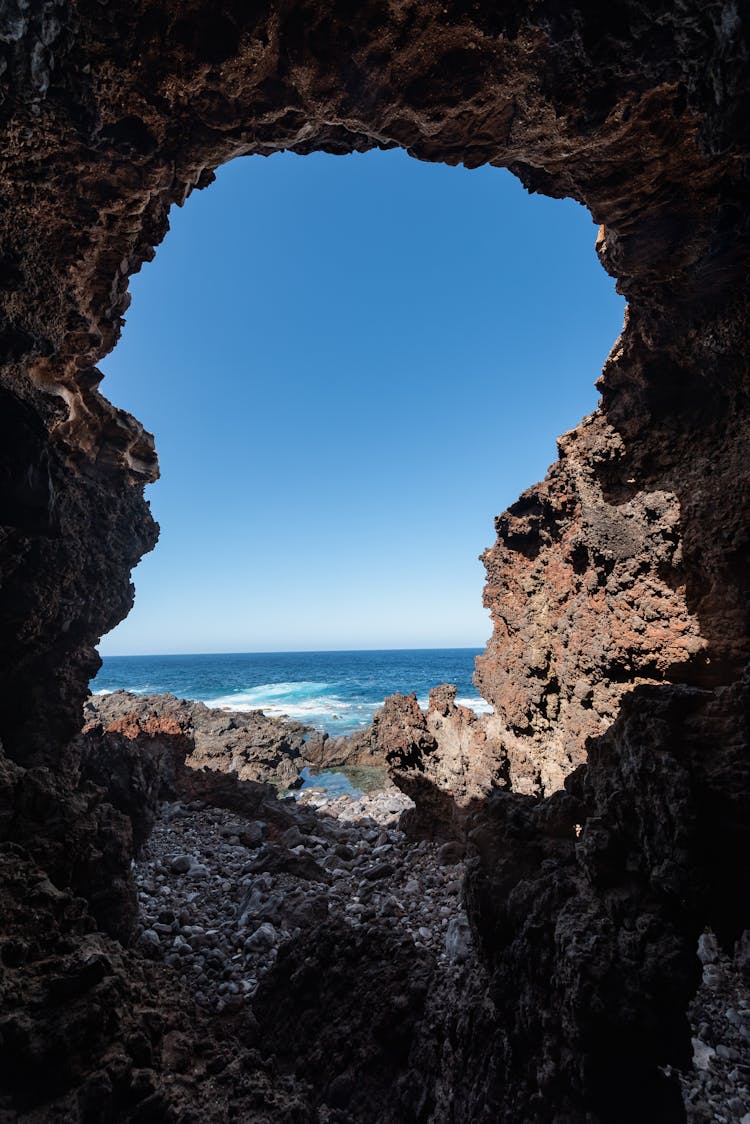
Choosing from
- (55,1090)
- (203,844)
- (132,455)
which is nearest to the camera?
(55,1090)

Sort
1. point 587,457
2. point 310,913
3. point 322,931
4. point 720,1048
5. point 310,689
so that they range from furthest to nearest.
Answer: point 310,689
point 587,457
point 310,913
point 322,931
point 720,1048

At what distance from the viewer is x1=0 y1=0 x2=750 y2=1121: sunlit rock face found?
286 centimetres

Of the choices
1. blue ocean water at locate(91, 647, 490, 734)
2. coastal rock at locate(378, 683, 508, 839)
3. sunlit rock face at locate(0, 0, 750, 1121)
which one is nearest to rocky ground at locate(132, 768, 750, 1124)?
coastal rock at locate(378, 683, 508, 839)

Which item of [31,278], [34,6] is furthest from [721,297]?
[31,278]

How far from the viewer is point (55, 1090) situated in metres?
2.58

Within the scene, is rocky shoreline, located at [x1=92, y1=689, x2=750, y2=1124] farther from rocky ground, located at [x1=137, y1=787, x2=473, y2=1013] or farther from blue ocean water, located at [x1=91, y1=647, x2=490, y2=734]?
blue ocean water, located at [x1=91, y1=647, x2=490, y2=734]

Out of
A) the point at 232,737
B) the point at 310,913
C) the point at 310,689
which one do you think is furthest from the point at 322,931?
the point at 310,689

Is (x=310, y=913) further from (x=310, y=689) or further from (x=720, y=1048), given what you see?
(x=310, y=689)

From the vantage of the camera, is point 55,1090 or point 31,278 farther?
point 31,278

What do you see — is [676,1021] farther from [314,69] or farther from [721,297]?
[314,69]

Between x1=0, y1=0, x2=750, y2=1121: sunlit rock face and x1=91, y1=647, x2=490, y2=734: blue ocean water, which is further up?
x1=0, y1=0, x2=750, y2=1121: sunlit rock face

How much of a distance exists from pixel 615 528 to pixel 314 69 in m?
6.34

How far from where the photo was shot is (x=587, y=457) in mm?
7285

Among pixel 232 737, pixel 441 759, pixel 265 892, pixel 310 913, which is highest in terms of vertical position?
pixel 441 759
